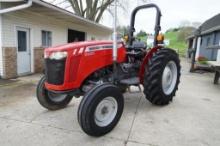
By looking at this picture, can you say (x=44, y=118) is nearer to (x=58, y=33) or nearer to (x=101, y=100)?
(x=101, y=100)

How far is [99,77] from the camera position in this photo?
3.16 meters

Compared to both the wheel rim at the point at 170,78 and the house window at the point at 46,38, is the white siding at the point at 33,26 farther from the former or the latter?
the wheel rim at the point at 170,78

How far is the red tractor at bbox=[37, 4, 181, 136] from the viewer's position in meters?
2.53

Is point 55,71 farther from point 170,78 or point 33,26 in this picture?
point 33,26

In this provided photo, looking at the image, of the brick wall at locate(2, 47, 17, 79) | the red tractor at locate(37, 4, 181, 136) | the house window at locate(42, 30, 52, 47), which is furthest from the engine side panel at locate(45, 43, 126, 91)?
the house window at locate(42, 30, 52, 47)

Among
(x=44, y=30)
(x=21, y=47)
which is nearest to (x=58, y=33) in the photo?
(x=44, y=30)

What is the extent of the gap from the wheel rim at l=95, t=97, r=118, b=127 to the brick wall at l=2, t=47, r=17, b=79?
16.4ft

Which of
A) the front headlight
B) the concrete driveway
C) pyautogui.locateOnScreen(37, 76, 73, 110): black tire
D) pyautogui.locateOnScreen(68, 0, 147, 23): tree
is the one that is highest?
pyautogui.locateOnScreen(68, 0, 147, 23): tree

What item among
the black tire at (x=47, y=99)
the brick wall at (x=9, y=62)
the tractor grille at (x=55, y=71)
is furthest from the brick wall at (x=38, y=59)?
the tractor grille at (x=55, y=71)

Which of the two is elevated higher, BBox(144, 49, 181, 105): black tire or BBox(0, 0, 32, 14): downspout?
BBox(0, 0, 32, 14): downspout

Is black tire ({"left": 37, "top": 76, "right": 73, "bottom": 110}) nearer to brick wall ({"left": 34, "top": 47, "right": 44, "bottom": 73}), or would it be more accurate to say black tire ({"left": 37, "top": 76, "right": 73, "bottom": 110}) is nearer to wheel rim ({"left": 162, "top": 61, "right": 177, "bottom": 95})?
wheel rim ({"left": 162, "top": 61, "right": 177, "bottom": 95})

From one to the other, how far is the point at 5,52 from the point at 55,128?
4.54 meters

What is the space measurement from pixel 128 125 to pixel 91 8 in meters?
16.0

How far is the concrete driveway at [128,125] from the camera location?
8.32ft
